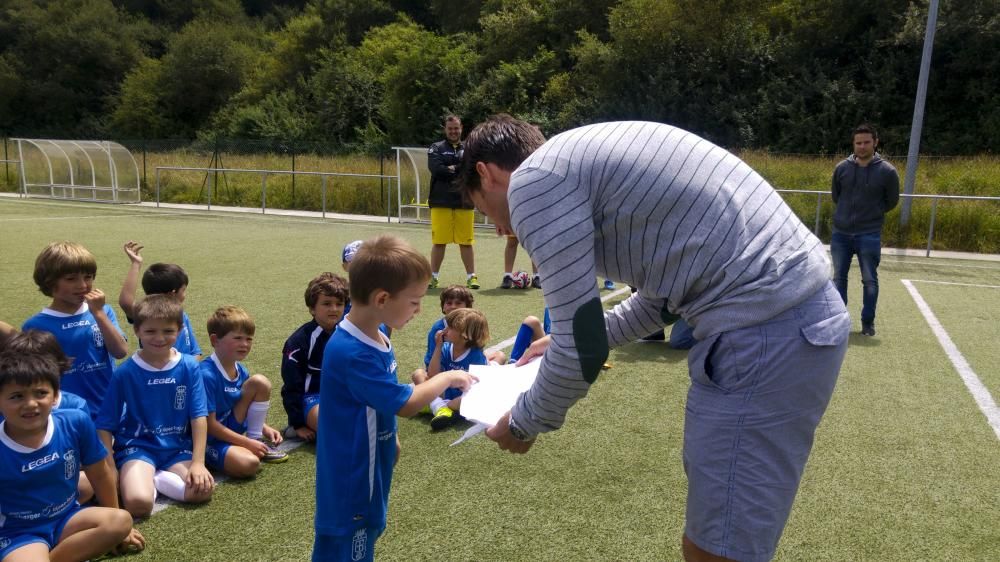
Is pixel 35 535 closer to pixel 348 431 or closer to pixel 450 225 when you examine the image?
pixel 348 431

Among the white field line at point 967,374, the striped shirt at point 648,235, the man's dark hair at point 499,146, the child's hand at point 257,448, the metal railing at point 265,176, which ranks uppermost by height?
the man's dark hair at point 499,146

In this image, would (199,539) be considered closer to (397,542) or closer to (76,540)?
(76,540)

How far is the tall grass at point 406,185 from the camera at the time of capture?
1603cm

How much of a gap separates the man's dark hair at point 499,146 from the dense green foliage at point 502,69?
28840 mm

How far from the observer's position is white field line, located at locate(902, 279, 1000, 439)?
5195mm

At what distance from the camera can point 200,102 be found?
185 ft

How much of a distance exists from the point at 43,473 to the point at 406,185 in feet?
60.1

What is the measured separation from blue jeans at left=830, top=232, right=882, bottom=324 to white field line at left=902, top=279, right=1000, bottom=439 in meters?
0.72

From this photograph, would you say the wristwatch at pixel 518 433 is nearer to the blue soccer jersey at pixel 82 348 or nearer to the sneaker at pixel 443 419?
the sneaker at pixel 443 419

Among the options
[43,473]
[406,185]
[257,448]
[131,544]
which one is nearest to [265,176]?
[406,185]

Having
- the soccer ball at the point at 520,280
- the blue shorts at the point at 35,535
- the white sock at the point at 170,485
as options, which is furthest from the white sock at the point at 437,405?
the soccer ball at the point at 520,280

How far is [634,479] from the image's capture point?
3.97 meters

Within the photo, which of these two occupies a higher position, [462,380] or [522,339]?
[462,380]

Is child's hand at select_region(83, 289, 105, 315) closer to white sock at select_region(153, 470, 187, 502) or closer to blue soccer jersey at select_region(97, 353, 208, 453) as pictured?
blue soccer jersey at select_region(97, 353, 208, 453)
